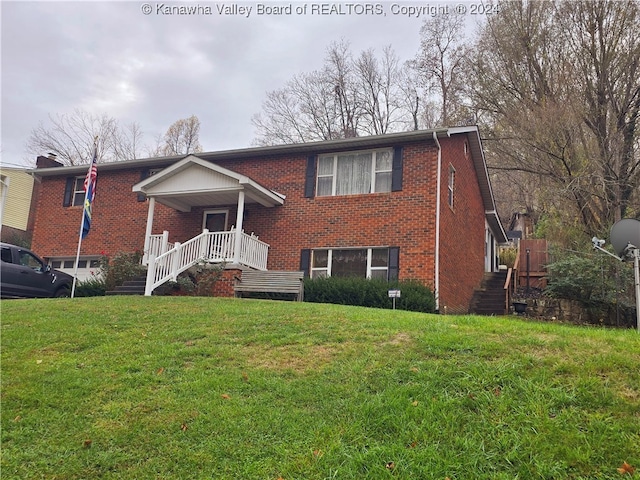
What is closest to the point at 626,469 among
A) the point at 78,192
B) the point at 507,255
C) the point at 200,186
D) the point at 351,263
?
the point at 351,263

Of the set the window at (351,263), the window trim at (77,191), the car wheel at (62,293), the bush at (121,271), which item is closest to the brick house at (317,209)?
the window at (351,263)

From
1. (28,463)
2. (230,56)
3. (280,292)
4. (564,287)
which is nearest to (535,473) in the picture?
(28,463)

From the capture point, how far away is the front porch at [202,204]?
14.0 metres

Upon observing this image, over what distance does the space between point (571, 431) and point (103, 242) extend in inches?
687

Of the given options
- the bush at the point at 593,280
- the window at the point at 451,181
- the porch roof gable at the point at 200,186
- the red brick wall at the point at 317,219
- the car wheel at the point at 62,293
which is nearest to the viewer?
the bush at the point at 593,280

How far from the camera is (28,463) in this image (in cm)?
434

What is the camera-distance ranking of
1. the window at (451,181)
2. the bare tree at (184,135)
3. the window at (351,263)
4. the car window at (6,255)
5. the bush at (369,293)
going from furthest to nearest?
the bare tree at (184,135), the window at (451,181), the window at (351,263), the car window at (6,255), the bush at (369,293)

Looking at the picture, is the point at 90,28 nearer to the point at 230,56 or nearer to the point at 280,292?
the point at 230,56

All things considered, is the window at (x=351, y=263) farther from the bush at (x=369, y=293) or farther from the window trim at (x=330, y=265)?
the bush at (x=369, y=293)

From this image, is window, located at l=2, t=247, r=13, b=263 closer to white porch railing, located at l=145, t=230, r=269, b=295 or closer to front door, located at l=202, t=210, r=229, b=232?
white porch railing, located at l=145, t=230, r=269, b=295

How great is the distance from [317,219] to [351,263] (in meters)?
1.72

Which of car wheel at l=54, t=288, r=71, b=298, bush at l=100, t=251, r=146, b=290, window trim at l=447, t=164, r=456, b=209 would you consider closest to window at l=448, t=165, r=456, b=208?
window trim at l=447, t=164, r=456, b=209

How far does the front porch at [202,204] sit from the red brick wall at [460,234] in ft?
16.6

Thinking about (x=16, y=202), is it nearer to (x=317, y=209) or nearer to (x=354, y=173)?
(x=317, y=209)
